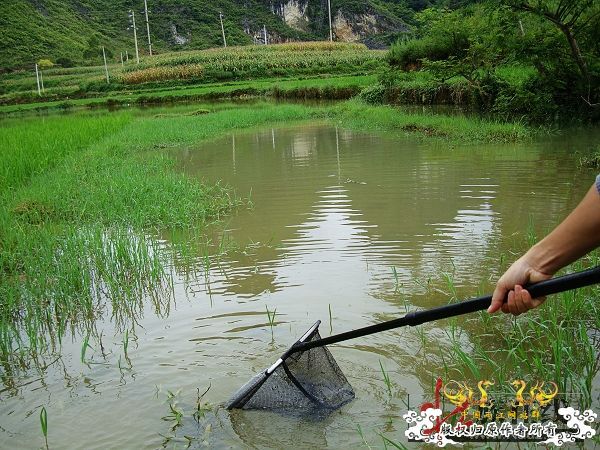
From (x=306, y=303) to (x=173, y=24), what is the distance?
74482mm

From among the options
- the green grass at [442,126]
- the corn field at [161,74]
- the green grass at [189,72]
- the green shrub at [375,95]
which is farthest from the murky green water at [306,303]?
the corn field at [161,74]

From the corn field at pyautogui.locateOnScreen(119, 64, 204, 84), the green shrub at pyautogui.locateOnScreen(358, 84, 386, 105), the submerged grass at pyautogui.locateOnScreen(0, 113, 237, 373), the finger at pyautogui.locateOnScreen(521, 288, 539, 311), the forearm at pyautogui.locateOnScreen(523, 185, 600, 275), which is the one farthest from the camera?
the corn field at pyautogui.locateOnScreen(119, 64, 204, 84)

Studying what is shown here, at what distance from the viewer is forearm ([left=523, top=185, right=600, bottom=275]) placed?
4.06 ft

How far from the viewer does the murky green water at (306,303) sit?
2.70 metres

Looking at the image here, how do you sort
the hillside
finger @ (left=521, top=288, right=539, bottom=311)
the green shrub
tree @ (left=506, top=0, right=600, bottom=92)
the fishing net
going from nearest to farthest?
1. finger @ (left=521, top=288, right=539, bottom=311)
2. the fishing net
3. tree @ (left=506, top=0, right=600, bottom=92)
4. the green shrub
5. the hillside

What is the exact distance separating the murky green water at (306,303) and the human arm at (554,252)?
117 cm

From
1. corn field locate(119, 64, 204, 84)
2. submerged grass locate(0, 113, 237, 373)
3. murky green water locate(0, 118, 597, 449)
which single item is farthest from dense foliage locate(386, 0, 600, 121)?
corn field locate(119, 64, 204, 84)

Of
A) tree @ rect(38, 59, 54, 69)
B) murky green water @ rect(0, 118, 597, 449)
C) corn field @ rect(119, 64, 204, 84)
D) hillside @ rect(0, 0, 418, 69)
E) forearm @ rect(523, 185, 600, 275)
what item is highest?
hillside @ rect(0, 0, 418, 69)

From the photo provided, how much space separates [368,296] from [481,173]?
14.6 ft

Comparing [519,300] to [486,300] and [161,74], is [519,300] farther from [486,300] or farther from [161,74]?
[161,74]

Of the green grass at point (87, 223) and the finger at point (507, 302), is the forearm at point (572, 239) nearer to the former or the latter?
the finger at point (507, 302)

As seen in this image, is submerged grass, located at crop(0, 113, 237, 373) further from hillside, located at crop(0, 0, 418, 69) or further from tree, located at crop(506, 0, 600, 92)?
hillside, located at crop(0, 0, 418, 69)

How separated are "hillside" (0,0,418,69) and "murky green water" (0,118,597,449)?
52.1 metres

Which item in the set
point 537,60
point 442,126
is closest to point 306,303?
point 442,126
